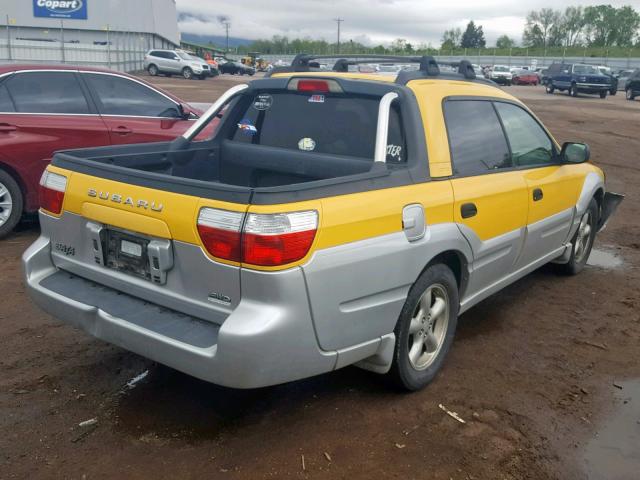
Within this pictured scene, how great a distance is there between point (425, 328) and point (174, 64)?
44033 millimetres

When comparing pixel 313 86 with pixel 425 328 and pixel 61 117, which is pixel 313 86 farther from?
pixel 61 117

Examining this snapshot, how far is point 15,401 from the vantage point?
3645mm

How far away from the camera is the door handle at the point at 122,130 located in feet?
24.2

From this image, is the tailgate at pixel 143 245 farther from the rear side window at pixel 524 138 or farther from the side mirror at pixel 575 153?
the side mirror at pixel 575 153

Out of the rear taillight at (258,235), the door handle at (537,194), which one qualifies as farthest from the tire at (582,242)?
the rear taillight at (258,235)

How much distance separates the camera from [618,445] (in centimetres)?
345

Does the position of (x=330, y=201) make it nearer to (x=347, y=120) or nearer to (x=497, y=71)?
(x=347, y=120)

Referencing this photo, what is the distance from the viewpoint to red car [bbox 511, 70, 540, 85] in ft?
181

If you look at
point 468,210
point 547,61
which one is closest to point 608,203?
point 468,210

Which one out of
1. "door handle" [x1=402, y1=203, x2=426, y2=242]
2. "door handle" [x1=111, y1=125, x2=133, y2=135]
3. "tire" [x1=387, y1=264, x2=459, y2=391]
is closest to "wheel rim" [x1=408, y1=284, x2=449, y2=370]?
"tire" [x1=387, y1=264, x2=459, y2=391]

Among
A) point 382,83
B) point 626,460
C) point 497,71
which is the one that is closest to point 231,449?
point 626,460

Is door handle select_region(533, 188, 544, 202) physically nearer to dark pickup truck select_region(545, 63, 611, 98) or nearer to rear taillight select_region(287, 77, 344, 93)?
rear taillight select_region(287, 77, 344, 93)

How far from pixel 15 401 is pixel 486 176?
10.1 feet

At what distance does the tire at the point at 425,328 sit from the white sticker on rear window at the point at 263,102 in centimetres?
163
